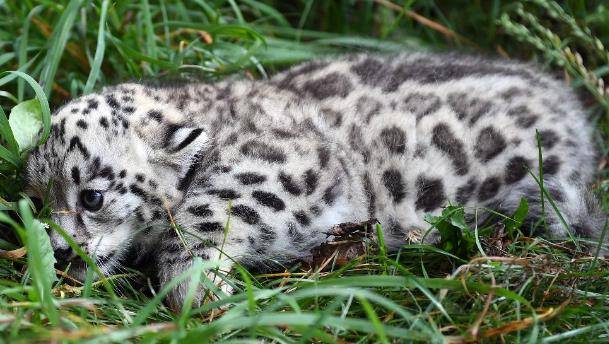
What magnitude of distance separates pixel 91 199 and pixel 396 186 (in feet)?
4.47

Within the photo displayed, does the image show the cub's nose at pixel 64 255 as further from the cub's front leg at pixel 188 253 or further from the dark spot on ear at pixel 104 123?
the dark spot on ear at pixel 104 123

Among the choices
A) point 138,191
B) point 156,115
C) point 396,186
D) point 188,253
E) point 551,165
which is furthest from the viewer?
point 551,165

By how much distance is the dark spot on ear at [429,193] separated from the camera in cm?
392

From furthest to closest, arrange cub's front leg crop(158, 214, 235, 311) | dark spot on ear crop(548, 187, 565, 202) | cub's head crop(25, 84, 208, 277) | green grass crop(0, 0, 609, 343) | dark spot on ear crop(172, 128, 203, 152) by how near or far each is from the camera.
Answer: dark spot on ear crop(548, 187, 565, 202)
dark spot on ear crop(172, 128, 203, 152)
cub's head crop(25, 84, 208, 277)
cub's front leg crop(158, 214, 235, 311)
green grass crop(0, 0, 609, 343)

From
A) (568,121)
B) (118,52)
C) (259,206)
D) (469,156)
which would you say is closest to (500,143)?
(469,156)

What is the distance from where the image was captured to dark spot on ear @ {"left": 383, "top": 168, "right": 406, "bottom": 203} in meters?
3.92

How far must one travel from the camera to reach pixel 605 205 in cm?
400

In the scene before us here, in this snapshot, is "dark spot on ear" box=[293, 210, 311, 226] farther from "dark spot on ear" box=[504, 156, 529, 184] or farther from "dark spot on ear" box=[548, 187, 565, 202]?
"dark spot on ear" box=[548, 187, 565, 202]

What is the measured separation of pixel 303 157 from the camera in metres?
3.72

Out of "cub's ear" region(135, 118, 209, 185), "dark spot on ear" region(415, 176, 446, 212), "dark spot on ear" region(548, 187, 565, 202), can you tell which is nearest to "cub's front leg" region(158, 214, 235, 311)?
"cub's ear" region(135, 118, 209, 185)

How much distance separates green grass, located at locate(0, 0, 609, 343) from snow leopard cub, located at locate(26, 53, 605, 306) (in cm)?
16

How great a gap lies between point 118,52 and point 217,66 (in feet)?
1.78

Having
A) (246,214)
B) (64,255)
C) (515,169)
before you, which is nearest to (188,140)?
(246,214)

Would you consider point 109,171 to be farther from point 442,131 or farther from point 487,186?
point 487,186
